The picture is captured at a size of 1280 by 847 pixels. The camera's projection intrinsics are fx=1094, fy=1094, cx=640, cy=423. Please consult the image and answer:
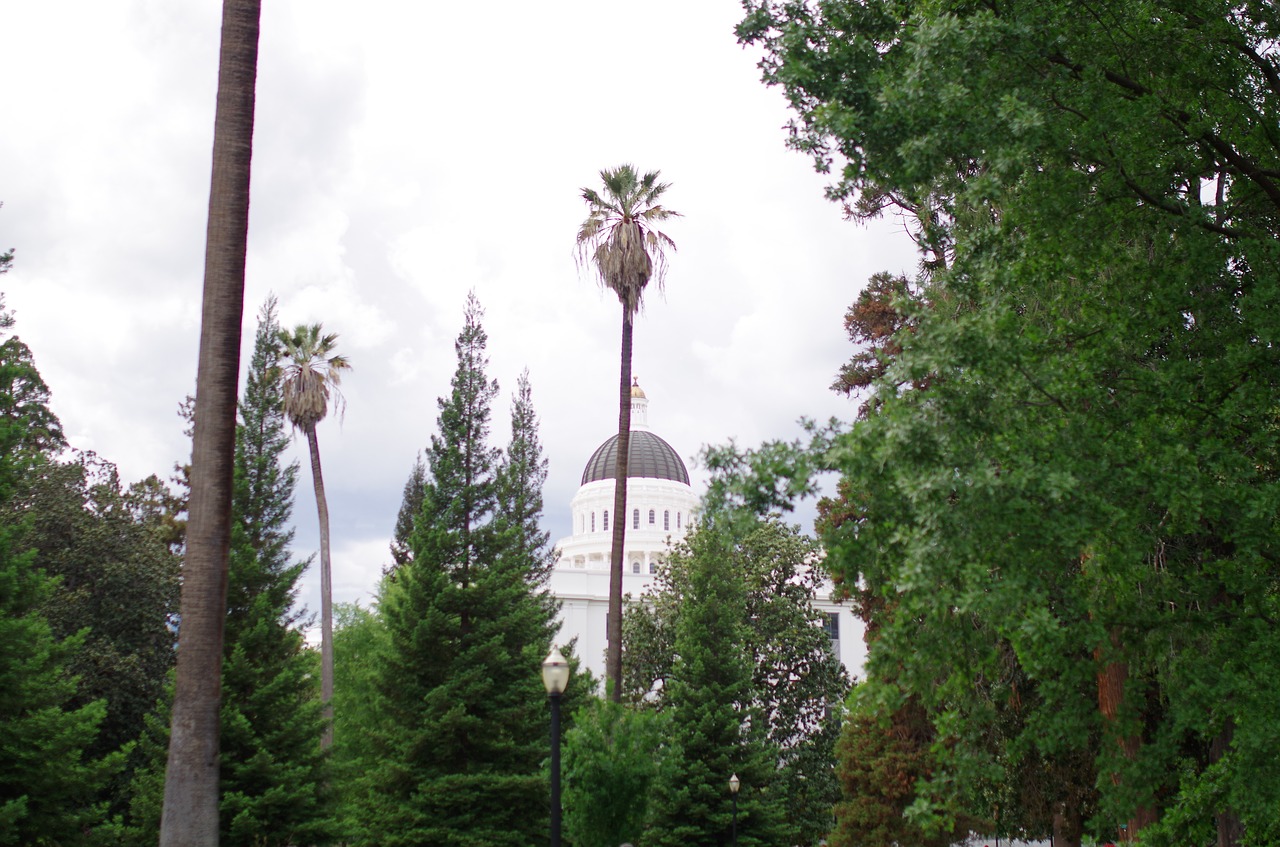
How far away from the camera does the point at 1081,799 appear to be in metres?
19.6

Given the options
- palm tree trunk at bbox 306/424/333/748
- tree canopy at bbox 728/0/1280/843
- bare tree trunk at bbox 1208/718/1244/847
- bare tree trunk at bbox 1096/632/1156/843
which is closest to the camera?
tree canopy at bbox 728/0/1280/843

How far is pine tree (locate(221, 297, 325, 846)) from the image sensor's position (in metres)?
20.6

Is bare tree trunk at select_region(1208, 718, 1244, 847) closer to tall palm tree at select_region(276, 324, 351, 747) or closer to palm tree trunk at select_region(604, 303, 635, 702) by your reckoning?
palm tree trunk at select_region(604, 303, 635, 702)

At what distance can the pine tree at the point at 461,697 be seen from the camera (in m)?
22.0

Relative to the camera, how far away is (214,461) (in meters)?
9.68

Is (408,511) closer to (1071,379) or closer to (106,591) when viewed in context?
(106,591)

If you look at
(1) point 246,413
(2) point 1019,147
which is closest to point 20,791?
(1) point 246,413

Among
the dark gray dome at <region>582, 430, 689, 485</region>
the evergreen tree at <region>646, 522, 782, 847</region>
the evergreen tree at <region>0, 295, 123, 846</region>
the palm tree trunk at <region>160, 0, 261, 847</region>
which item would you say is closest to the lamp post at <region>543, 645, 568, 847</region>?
the palm tree trunk at <region>160, 0, 261, 847</region>

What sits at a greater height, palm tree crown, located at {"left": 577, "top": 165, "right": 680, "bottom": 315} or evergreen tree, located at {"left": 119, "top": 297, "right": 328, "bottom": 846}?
palm tree crown, located at {"left": 577, "top": 165, "right": 680, "bottom": 315}

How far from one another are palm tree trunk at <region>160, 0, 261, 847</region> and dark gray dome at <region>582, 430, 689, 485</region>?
239ft

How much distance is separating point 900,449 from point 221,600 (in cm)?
603

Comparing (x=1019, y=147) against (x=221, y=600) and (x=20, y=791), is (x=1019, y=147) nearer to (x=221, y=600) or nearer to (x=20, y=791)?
(x=221, y=600)

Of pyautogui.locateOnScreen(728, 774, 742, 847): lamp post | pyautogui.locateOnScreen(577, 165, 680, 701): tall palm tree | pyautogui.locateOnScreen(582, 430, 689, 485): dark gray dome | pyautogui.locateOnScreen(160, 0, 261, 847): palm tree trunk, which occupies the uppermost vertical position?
pyautogui.locateOnScreen(582, 430, 689, 485): dark gray dome

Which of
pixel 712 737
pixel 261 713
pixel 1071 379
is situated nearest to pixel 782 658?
pixel 712 737
